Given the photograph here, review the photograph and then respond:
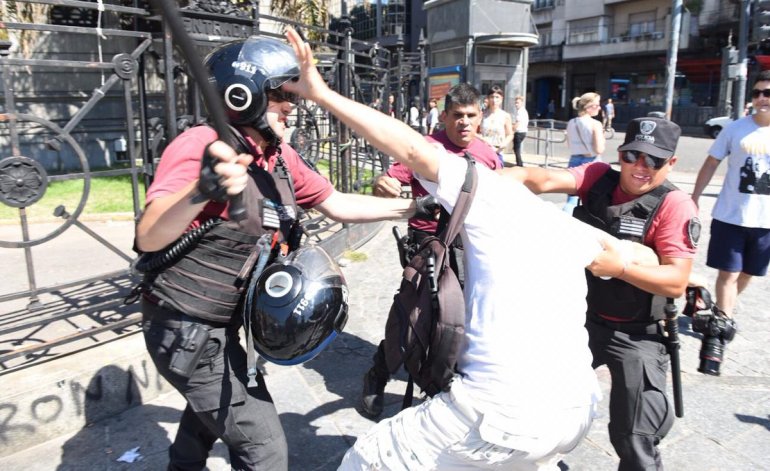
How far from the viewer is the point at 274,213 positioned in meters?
2.19

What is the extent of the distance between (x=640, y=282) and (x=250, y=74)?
5.59 ft

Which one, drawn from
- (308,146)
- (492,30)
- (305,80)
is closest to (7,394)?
(305,80)

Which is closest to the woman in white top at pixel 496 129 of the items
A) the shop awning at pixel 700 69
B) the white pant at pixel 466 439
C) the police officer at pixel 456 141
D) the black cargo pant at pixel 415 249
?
the police officer at pixel 456 141

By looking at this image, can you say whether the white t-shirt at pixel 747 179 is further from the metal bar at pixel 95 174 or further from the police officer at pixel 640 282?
the metal bar at pixel 95 174

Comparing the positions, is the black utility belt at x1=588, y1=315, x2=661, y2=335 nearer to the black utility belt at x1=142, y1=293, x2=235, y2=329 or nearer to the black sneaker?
the black sneaker

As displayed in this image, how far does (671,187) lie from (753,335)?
2830mm

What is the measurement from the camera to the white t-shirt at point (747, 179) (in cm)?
416

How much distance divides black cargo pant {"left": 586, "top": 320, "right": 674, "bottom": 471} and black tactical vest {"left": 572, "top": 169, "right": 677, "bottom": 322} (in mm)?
93

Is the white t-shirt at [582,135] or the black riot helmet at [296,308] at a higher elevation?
the white t-shirt at [582,135]

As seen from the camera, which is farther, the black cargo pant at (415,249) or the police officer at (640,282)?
the black cargo pant at (415,249)

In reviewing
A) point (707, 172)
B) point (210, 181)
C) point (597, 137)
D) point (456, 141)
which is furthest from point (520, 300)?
point (597, 137)

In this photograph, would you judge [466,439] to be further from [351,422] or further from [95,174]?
[95,174]

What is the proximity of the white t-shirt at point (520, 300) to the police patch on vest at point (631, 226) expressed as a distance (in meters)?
0.90

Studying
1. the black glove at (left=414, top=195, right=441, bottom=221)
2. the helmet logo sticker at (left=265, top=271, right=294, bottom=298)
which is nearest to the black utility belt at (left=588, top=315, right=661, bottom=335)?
the black glove at (left=414, top=195, right=441, bottom=221)
